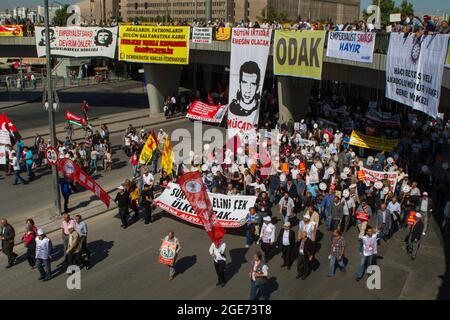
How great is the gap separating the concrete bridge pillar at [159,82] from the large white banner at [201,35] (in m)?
4.41

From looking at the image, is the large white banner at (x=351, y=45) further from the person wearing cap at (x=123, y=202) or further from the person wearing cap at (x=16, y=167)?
the person wearing cap at (x=16, y=167)

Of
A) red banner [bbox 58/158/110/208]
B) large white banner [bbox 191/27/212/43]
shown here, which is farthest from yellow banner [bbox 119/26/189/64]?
red banner [bbox 58/158/110/208]

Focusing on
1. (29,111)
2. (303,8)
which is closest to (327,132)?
(29,111)

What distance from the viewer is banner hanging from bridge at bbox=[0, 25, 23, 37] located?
114 ft

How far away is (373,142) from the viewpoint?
20469 mm

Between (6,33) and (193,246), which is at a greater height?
(6,33)

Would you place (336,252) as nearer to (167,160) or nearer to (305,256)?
(305,256)

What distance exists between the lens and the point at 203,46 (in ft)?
95.9

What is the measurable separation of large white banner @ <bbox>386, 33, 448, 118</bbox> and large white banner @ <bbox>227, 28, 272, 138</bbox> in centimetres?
785

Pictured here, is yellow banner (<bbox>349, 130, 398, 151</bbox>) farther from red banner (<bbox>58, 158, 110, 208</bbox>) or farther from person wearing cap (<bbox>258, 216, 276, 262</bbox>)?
red banner (<bbox>58, 158, 110, 208</bbox>)

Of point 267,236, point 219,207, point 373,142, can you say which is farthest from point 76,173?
point 373,142

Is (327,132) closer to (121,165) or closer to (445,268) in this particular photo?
(121,165)

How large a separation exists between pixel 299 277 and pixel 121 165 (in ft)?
40.0

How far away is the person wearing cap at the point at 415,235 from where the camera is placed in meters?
12.8
